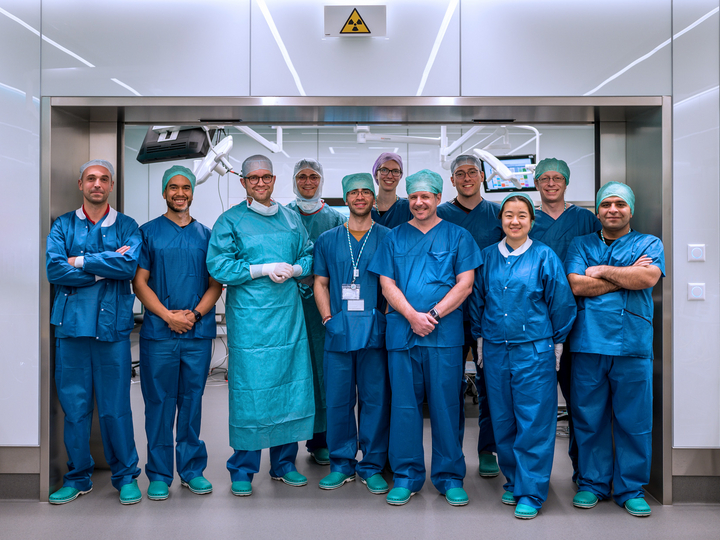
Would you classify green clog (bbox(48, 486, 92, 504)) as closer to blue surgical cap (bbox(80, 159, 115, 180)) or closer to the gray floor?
the gray floor

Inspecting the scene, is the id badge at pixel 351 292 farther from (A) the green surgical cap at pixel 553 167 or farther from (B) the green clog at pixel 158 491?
(B) the green clog at pixel 158 491

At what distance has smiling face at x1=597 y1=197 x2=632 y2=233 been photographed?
2328mm

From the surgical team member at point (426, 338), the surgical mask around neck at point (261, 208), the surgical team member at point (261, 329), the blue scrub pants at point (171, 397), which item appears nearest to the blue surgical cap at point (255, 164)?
the surgical team member at point (261, 329)

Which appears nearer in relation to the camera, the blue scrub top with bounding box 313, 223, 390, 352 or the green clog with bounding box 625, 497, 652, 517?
the green clog with bounding box 625, 497, 652, 517

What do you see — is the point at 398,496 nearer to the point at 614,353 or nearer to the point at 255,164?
the point at 614,353

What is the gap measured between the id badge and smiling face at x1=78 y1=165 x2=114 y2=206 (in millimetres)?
1230

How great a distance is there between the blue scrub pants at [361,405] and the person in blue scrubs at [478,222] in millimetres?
521

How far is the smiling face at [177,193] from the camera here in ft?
8.31

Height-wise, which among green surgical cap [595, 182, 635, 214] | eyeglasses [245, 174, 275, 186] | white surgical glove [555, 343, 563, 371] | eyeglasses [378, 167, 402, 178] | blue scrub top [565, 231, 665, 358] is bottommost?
white surgical glove [555, 343, 563, 371]

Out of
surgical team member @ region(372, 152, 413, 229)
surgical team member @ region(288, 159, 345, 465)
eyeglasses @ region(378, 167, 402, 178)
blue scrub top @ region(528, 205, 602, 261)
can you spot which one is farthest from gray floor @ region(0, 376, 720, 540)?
eyeglasses @ region(378, 167, 402, 178)

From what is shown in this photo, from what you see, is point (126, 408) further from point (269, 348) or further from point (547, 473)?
point (547, 473)

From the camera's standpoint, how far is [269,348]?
2.47 meters

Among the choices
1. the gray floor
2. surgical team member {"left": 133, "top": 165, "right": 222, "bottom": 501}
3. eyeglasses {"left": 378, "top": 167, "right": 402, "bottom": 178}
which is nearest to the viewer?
the gray floor

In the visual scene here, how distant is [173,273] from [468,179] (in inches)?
63.7
